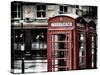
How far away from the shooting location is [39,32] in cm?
259

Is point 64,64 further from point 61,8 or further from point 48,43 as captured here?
point 61,8

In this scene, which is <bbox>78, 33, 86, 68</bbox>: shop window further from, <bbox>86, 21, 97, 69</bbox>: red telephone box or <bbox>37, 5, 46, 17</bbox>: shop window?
<bbox>37, 5, 46, 17</bbox>: shop window

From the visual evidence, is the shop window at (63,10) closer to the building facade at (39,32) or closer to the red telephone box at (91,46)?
the building facade at (39,32)

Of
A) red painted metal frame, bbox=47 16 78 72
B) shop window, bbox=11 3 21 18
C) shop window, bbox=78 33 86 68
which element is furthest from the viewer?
shop window, bbox=78 33 86 68

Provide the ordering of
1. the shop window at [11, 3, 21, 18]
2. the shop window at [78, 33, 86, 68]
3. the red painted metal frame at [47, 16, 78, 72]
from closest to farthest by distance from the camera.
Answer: the shop window at [11, 3, 21, 18]
the red painted metal frame at [47, 16, 78, 72]
the shop window at [78, 33, 86, 68]

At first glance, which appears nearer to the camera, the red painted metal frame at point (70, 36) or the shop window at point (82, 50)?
the red painted metal frame at point (70, 36)

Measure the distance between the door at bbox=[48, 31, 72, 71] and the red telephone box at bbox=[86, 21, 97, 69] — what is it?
0.69 ft

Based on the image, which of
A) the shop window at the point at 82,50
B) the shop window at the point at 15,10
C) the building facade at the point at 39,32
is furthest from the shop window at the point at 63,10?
the shop window at the point at 15,10

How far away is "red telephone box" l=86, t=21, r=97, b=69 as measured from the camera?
2.79 metres

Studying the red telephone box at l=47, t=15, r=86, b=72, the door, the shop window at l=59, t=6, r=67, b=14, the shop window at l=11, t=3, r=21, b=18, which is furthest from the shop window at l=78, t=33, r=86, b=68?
the shop window at l=11, t=3, r=21, b=18

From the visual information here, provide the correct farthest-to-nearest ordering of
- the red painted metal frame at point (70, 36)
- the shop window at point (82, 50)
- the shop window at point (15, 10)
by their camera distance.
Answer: the shop window at point (82, 50)
the red painted metal frame at point (70, 36)
the shop window at point (15, 10)

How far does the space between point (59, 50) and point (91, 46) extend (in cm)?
34

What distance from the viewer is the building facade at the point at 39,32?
252 centimetres

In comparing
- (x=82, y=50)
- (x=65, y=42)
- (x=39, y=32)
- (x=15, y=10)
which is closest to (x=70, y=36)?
(x=65, y=42)
